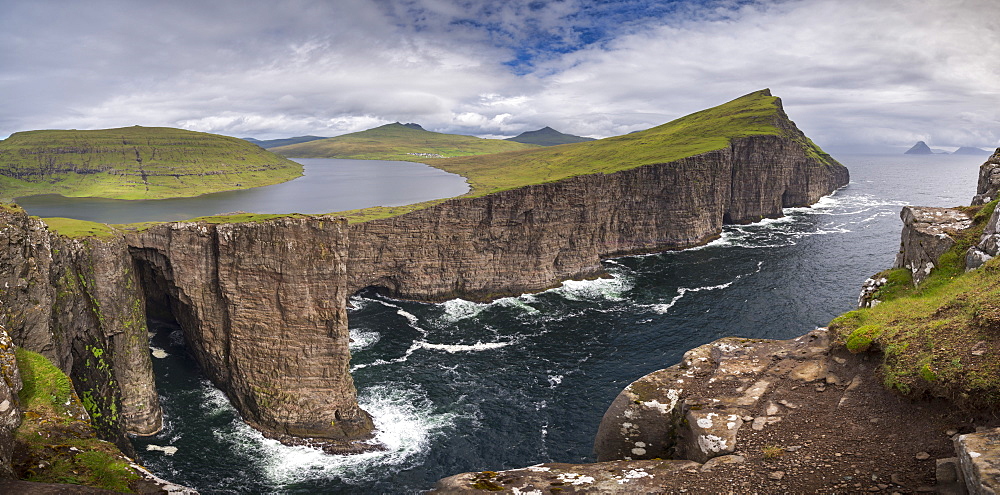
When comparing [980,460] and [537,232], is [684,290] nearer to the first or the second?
[537,232]

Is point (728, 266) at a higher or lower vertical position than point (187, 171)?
lower

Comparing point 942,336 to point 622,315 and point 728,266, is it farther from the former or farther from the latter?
point 728,266

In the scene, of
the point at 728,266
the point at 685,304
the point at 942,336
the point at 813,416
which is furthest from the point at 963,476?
the point at 728,266

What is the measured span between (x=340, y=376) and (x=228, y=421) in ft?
34.1

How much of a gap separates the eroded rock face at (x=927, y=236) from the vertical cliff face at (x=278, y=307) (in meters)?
40.1

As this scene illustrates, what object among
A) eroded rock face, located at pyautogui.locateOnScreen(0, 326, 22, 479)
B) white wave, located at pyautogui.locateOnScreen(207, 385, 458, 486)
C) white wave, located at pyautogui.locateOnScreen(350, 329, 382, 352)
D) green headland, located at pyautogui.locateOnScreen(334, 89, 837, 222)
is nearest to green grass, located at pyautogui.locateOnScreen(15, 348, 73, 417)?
eroded rock face, located at pyautogui.locateOnScreen(0, 326, 22, 479)

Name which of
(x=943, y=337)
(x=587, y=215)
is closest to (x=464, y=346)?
(x=587, y=215)

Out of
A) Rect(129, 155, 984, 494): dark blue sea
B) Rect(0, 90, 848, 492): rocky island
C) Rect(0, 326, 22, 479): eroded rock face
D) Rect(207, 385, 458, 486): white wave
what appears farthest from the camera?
Answer: Rect(129, 155, 984, 494): dark blue sea

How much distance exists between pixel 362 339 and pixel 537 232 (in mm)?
37084

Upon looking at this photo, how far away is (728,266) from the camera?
306ft

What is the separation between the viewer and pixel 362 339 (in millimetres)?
62156

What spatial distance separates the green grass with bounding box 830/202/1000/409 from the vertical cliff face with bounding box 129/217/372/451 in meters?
38.7

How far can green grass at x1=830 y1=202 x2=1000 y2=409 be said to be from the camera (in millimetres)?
10875

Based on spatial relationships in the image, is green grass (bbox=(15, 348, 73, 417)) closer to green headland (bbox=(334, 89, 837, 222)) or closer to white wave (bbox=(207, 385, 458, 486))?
white wave (bbox=(207, 385, 458, 486))
